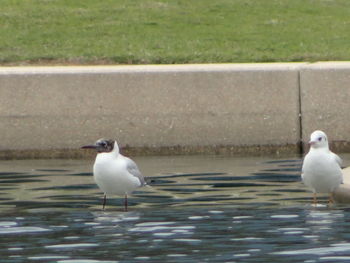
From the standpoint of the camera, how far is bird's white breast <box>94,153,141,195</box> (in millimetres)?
12461

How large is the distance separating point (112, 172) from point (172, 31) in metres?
8.08

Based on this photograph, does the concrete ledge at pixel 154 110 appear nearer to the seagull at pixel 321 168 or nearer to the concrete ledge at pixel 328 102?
the concrete ledge at pixel 328 102

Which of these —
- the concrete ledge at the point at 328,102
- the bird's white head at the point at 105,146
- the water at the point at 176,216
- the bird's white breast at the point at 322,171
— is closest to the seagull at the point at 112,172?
the bird's white head at the point at 105,146

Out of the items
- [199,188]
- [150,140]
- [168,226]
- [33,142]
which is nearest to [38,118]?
[33,142]

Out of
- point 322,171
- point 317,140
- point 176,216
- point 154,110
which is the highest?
point 154,110

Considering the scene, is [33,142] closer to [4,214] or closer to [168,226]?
[4,214]

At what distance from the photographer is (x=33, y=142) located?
639 inches

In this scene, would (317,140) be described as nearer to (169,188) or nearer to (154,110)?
(169,188)

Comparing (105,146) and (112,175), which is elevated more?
(105,146)

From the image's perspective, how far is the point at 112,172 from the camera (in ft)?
40.9

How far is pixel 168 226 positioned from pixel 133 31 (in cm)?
957

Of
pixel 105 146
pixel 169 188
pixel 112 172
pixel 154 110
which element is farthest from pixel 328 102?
pixel 112 172

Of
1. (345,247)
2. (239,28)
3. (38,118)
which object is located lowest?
(345,247)

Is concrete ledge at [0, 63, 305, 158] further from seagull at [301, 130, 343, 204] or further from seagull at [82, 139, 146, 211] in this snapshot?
seagull at [301, 130, 343, 204]
